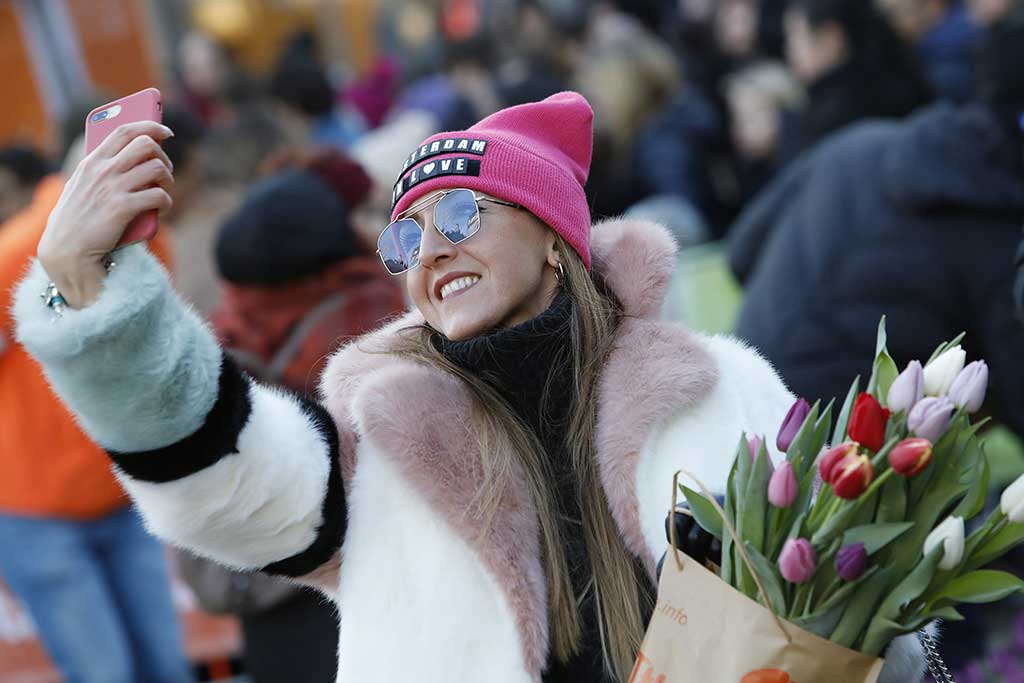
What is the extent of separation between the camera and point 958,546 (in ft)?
5.24

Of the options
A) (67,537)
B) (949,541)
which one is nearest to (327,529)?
(949,541)

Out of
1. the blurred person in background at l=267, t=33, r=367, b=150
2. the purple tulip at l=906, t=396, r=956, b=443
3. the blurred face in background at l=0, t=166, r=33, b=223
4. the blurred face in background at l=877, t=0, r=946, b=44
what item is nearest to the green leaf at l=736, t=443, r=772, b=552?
the purple tulip at l=906, t=396, r=956, b=443

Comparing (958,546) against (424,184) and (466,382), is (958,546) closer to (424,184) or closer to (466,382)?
(466,382)

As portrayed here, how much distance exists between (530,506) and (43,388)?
2121 millimetres

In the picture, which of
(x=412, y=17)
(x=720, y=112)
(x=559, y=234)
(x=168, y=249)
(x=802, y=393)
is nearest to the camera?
(x=559, y=234)

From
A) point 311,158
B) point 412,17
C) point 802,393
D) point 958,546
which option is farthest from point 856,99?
point 412,17

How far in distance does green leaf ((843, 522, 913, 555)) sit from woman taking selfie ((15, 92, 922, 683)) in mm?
345

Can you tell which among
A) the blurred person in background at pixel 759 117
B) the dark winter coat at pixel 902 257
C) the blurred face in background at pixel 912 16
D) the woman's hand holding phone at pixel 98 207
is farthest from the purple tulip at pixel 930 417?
the blurred face in background at pixel 912 16

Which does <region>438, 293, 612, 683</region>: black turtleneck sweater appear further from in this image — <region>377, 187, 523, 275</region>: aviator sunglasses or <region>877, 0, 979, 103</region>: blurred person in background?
<region>877, 0, 979, 103</region>: blurred person in background

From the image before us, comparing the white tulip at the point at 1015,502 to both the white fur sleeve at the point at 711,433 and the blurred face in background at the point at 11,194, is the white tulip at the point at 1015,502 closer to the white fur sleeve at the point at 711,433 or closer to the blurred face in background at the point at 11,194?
the white fur sleeve at the point at 711,433

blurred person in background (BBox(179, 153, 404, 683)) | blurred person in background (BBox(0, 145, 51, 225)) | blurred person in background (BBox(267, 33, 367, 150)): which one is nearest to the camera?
blurred person in background (BBox(179, 153, 404, 683))

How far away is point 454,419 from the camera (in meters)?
2.06

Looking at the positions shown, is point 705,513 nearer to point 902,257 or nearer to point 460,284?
point 460,284

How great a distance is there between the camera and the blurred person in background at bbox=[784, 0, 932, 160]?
4.31m
